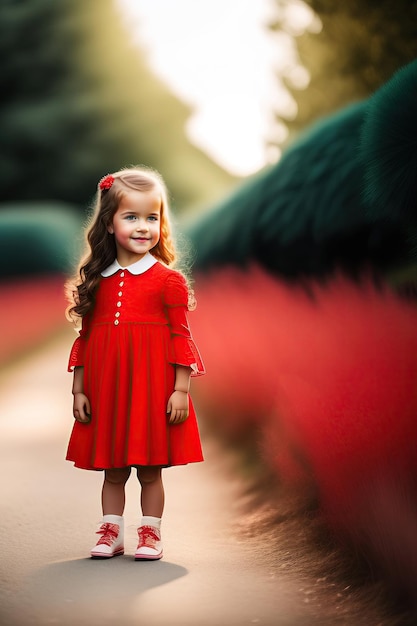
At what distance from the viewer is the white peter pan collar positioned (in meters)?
3.14

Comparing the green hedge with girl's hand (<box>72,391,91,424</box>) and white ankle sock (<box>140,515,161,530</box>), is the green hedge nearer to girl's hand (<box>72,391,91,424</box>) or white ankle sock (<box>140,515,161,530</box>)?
girl's hand (<box>72,391,91,424</box>)

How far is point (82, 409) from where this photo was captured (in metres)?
3.10

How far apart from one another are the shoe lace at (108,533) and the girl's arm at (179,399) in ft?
1.51

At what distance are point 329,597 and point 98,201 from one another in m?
1.66

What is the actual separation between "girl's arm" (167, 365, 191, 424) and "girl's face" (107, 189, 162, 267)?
472 mm

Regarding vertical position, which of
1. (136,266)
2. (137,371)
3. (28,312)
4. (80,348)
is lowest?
(137,371)

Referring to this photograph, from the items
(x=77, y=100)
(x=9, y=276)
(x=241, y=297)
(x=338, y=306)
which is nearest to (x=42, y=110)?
(x=77, y=100)

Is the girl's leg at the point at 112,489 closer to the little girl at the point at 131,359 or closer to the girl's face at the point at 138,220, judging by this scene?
the little girl at the point at 131,359

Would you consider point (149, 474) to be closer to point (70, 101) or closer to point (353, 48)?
point (353, 48)

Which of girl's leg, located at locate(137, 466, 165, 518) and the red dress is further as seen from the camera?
girl's leg, located at locate(137, 466, 165, 518)

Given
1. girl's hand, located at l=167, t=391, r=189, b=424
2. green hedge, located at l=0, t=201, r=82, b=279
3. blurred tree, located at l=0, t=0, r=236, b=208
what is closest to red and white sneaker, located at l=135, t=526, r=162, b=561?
girl's hand, located at l=167, t=391, r=189, b=424

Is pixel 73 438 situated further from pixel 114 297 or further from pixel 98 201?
pixel 98 201

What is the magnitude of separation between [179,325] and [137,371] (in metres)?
0.23

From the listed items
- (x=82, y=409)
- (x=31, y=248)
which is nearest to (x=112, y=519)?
(x=82, y=409)
